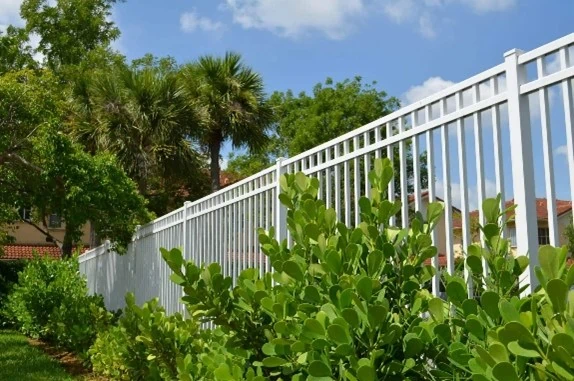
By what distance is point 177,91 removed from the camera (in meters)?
20.2

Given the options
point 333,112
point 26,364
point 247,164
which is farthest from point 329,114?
point 26,364

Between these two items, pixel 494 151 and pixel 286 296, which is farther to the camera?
pixel 494 151

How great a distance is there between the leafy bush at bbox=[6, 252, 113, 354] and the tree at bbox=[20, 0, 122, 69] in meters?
19.2

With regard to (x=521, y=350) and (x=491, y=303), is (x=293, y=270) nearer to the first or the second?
(x=491, y=303)

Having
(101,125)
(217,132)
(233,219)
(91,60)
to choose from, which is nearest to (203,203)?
(233,219)

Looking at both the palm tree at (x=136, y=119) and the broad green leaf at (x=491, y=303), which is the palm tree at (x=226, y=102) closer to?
the palm tree at (x=136, y=119)

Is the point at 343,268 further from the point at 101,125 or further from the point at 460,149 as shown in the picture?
the point at 101,125

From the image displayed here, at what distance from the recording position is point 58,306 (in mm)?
11555

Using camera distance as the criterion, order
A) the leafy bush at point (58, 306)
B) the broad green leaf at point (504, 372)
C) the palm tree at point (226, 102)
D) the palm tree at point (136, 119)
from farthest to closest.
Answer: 1. the palm tree at point (226, 102)
2. the palm tree at point (136, 119)
3. the leafy bush at point (58, 306)
4. the broad green leaf at point (504, 372)

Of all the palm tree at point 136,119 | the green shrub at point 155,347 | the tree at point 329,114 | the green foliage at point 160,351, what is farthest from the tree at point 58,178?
the tree at point 329,114

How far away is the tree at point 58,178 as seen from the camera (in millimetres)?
9742

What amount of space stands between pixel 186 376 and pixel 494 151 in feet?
6.20

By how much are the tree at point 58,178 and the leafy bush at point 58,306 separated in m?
1.12

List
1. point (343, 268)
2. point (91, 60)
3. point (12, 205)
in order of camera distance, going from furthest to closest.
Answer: point (91, 60), point (12, 205), point (343, 268)
